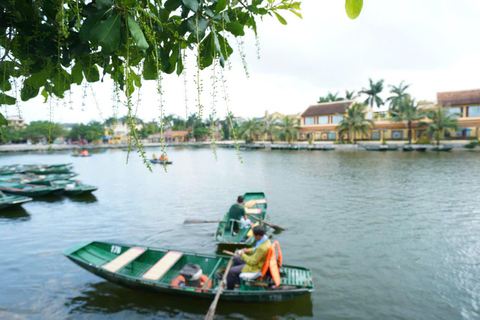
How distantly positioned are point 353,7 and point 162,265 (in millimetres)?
7968

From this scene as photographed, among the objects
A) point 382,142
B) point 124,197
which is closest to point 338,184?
point 124,197

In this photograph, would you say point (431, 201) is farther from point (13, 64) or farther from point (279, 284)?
point (13, 64)

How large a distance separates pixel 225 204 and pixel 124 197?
289 inches

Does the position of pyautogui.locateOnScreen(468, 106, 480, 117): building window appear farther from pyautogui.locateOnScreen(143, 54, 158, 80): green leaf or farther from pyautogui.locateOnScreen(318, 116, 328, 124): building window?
pyautogui.locateOnScreen(143, 54, 158, 80): green leaf

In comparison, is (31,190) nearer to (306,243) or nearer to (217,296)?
(306,243)

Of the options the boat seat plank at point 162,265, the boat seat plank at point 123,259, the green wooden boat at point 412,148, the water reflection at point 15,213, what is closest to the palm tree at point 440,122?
the green wooden boat at point 412,148

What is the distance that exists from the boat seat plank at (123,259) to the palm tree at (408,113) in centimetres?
5105

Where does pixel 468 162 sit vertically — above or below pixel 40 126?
below

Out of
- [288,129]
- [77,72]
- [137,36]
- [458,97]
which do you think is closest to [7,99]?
[77,72]

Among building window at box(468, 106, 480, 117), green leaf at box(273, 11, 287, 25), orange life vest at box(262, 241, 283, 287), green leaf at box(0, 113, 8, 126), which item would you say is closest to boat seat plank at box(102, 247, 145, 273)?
orange life vest at box(262, 241, 283, 287)

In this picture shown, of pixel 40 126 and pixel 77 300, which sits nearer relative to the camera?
pixel 77 300

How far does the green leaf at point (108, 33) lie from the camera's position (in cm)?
153

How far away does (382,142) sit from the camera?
179ft

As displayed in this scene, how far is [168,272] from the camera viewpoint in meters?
8.14
